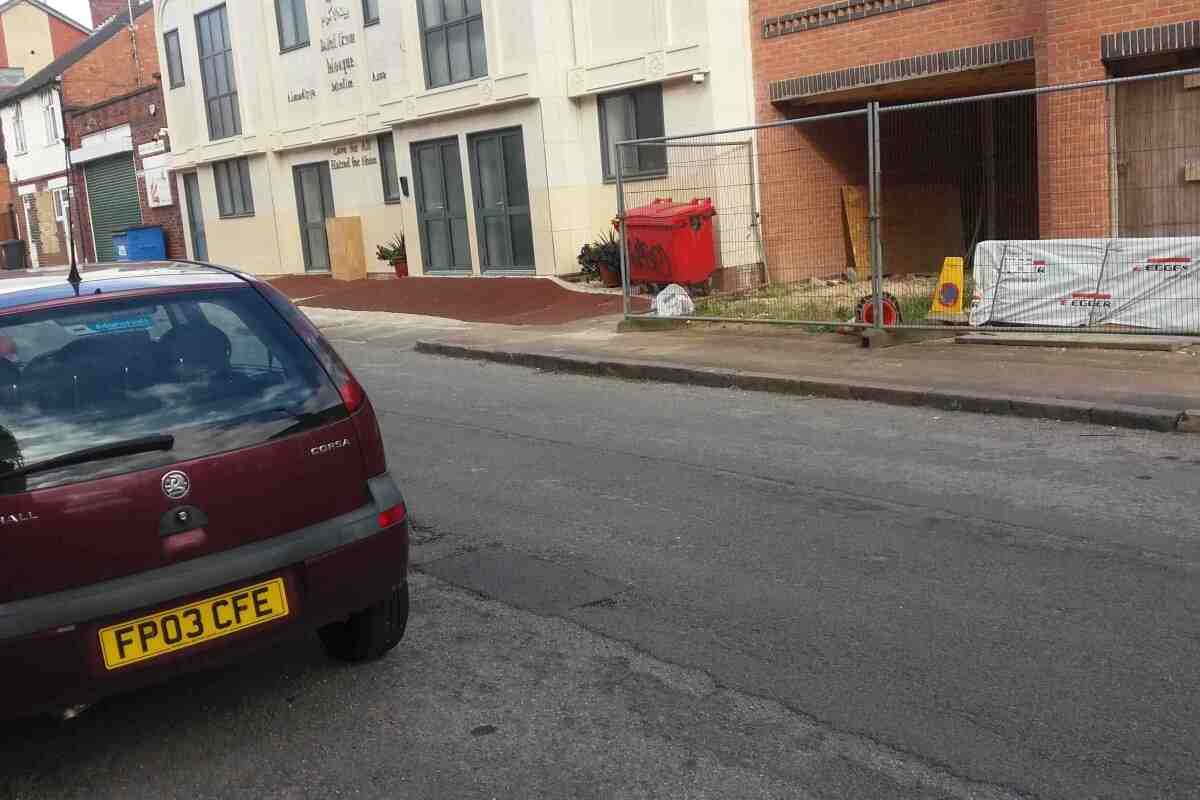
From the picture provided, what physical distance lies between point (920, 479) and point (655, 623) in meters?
2.71

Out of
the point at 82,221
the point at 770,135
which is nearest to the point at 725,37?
the point at 770,135

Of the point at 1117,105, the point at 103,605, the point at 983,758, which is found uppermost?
Result: the point at 1117,105

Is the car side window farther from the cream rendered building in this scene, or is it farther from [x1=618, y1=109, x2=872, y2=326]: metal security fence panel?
the cream rendered building

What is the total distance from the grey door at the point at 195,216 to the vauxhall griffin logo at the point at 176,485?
29846 millimetres

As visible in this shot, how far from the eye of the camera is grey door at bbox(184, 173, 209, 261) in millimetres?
31984

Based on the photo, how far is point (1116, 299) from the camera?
34.7 ft

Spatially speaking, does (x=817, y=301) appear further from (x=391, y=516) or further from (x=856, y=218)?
(x=391, y=516)

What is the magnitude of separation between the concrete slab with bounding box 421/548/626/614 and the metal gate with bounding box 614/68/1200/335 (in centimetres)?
650

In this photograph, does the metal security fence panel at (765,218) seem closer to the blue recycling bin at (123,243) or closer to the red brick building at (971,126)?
the red brick building at (971,126)

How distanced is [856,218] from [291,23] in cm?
1481

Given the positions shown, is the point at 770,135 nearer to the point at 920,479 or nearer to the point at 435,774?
the point at 920,479

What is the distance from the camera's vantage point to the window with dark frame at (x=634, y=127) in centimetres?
1839

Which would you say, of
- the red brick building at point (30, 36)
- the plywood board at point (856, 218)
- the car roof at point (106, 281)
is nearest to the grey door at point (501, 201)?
the plywood board at point (856, 218)

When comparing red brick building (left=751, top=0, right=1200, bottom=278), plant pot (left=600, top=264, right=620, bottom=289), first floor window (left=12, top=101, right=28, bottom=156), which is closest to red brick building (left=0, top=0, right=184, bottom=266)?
first floor window (left=12, top=101, right=28, bottom=156)
